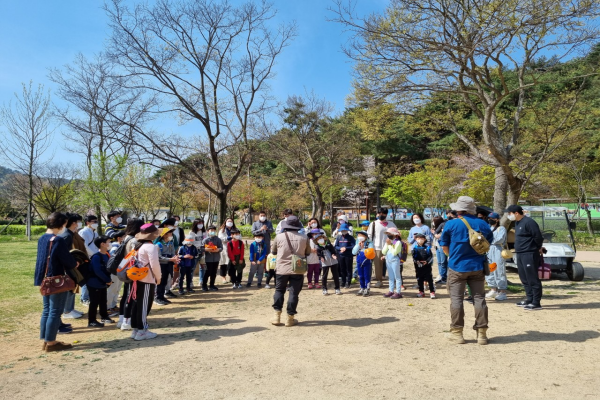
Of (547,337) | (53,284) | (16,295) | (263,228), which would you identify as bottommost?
(16,295)

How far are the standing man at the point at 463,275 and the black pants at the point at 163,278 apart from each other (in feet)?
17.3

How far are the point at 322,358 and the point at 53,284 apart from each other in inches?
133

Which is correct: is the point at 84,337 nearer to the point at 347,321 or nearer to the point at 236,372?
the point at 236,372

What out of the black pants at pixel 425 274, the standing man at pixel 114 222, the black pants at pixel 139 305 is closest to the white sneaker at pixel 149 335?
the black pants at pixel 139 305

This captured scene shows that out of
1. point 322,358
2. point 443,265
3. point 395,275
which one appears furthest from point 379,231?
point 322,358

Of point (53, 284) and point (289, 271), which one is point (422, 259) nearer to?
point (289, 271)

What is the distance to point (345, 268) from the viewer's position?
8797 millimetres

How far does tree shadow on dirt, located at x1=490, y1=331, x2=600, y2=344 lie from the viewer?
16.1ft

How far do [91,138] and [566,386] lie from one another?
21872 mm

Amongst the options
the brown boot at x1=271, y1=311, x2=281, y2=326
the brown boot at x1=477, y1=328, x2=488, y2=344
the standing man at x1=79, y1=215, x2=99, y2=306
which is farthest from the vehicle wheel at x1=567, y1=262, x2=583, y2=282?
the standing man at x1=79, y1=215, x2=99, y2=306

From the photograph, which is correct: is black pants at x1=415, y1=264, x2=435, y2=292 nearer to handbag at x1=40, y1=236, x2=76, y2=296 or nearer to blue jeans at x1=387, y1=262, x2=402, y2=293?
blue jeans at x1=387, y1=262, x2=402, y2=293

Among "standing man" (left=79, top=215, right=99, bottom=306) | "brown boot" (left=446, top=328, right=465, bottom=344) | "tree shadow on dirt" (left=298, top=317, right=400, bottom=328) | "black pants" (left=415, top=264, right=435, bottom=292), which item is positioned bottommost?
"tree shadow on dirt" (left=298, top=317, right=400, bottom=328)

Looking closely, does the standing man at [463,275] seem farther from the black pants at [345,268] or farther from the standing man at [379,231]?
the black pants at [345,268]

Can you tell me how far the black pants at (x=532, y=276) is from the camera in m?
6.63
